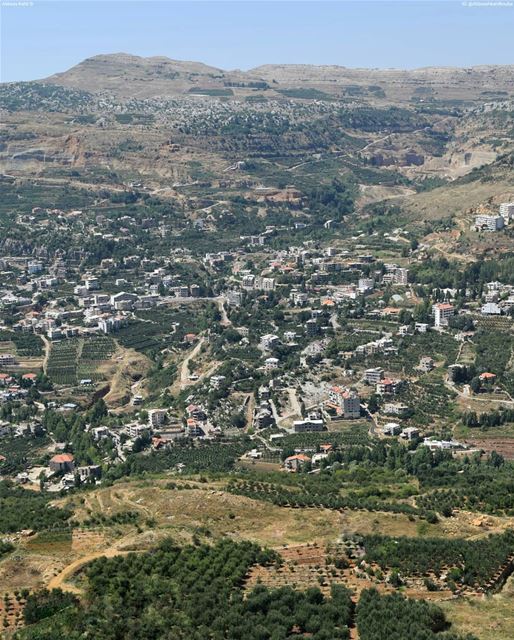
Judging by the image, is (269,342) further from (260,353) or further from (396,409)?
(396,409)

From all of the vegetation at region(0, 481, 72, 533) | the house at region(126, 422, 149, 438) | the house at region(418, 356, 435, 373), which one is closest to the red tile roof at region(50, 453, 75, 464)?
the house at region(126, 422, 149, 438)

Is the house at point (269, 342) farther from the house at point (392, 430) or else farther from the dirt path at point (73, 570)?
the dirt path at point (73, 570)

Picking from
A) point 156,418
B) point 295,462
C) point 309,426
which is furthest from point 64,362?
point 295,462

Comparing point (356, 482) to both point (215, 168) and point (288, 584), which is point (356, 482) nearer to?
point (288, 584)

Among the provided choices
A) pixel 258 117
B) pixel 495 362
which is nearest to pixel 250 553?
pixel 495 362

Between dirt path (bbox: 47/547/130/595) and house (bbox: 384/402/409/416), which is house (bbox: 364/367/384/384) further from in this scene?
dirt path (bbox: 47/547/130/595)

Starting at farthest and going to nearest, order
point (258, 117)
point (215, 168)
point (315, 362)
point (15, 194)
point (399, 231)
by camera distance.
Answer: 1. point (258, 117)
2. point (215, 168)
3. point (15, 194)
4. point (399, 231)
5. point (315, 362)
